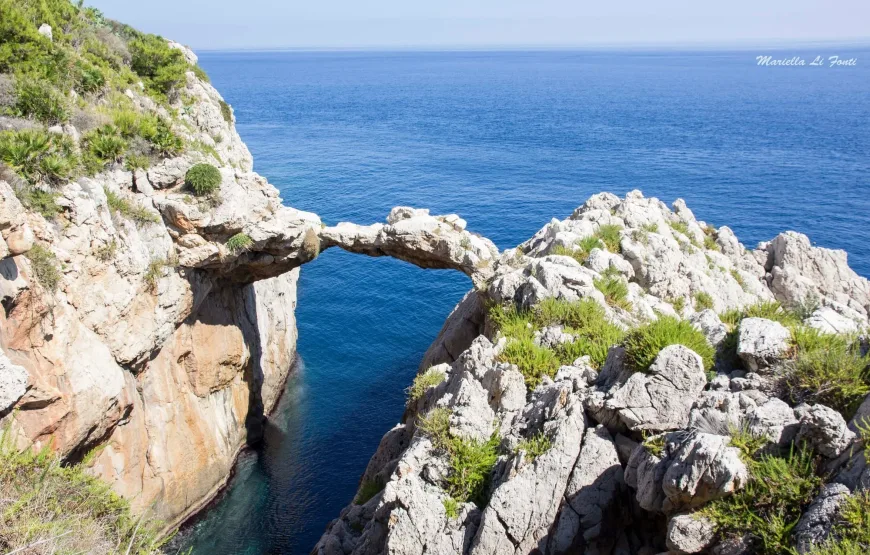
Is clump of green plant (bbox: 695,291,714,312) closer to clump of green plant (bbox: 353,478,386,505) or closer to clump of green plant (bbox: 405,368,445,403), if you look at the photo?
clump of green plant (bbox: 405,368,445,403)

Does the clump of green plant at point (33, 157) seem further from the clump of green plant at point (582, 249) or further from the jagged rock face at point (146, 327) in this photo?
the clump of green plant at point (582, 249)

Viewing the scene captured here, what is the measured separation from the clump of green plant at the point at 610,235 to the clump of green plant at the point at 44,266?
20.6 m

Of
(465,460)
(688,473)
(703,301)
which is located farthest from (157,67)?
(688,473)

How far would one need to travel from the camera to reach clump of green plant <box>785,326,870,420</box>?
36.0ft

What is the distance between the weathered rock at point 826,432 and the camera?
9453 mm

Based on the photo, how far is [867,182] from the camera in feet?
230

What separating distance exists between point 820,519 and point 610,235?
18.5 meters

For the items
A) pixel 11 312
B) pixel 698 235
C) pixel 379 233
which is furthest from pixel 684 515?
pixel 698 235

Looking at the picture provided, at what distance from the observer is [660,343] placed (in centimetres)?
1384

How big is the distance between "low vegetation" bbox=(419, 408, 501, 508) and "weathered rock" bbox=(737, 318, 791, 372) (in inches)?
241

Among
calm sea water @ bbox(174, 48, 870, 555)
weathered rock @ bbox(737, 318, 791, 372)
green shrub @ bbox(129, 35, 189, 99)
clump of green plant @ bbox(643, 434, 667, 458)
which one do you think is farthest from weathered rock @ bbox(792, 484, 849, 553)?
green shrub @ bbox(129, 35, 189, 99)

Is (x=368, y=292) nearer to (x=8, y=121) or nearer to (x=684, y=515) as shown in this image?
(x=8, y=121)

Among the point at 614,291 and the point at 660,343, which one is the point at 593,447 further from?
the point at 614,291

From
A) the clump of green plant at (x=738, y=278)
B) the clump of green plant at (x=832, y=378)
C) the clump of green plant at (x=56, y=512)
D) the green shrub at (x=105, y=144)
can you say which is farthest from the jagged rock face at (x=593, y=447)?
the green shrub at (x=105, y=144)
